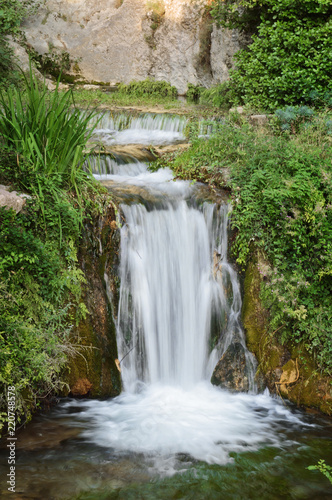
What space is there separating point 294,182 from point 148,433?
3.37m

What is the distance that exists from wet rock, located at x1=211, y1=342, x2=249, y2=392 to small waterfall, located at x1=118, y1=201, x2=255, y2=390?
0.09 metres

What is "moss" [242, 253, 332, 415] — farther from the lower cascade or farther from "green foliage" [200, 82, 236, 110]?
"green foliage" [200, 82, 236, 110]

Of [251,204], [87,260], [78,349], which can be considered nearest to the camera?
[78,349]

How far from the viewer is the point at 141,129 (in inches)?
399

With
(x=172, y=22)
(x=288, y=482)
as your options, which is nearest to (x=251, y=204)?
(x=288, y=482)

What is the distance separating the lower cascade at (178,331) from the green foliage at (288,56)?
144 inches

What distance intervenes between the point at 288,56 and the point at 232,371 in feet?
Answer: 20.8

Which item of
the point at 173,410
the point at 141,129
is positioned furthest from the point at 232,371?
the point at 141,129

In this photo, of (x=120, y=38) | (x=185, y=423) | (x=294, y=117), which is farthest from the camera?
(x=120, y=38)

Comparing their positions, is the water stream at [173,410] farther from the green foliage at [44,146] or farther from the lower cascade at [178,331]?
the green foliage at [44,146]

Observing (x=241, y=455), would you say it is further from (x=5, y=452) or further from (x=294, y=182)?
(x=294, y=182)

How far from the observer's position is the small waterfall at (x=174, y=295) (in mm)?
5375

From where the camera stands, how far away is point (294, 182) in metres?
5.33

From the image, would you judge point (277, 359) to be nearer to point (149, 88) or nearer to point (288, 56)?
point (288, 56)
